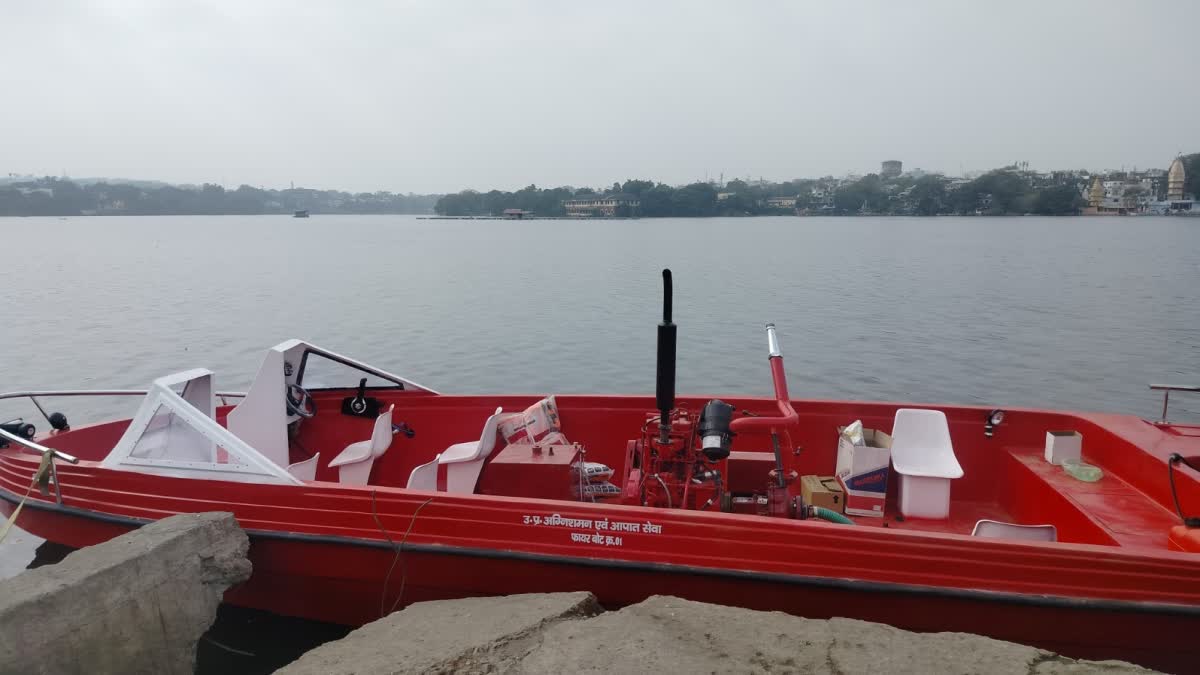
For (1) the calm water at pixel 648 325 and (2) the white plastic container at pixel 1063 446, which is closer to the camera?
(2) the white plastic container at pixel 1063 446

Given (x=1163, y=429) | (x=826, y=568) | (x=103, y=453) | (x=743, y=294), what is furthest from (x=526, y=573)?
(x=743, y=294)

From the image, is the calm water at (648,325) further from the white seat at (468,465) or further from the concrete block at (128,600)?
the concrete block at (128,600)

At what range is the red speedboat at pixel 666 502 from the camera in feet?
12.8

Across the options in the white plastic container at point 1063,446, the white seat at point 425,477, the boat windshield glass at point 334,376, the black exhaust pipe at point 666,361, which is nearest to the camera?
the black exhaust pipe at point 666,361

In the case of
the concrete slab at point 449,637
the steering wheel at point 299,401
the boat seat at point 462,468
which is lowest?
the concrete slab at point 449,637

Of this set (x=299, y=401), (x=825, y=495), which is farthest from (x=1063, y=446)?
(x=299, y=401)

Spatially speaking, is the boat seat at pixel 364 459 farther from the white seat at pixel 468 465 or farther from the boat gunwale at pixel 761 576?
the boat gunwale at pixel 761 576

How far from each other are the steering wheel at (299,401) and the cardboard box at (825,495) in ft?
14.2

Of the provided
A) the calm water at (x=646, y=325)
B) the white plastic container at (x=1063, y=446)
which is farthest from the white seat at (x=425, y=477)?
the calm water at (x=646, y=325)

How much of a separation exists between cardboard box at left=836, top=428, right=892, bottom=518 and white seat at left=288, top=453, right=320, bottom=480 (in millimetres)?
4296

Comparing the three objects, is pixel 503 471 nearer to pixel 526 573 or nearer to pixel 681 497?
pixel 526 573

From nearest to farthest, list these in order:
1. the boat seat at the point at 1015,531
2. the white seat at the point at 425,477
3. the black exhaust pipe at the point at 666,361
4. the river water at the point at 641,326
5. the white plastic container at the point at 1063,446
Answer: the black exhaust pipe at the point at 666,361 → the boat seat at the point at 1015,531 → the white plastic container at the point at 1063,446 → the white seat at the point at 425,477 → the river water at the point at 641,326

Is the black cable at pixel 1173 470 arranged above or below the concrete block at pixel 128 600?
above

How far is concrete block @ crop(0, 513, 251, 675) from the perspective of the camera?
3723mm
